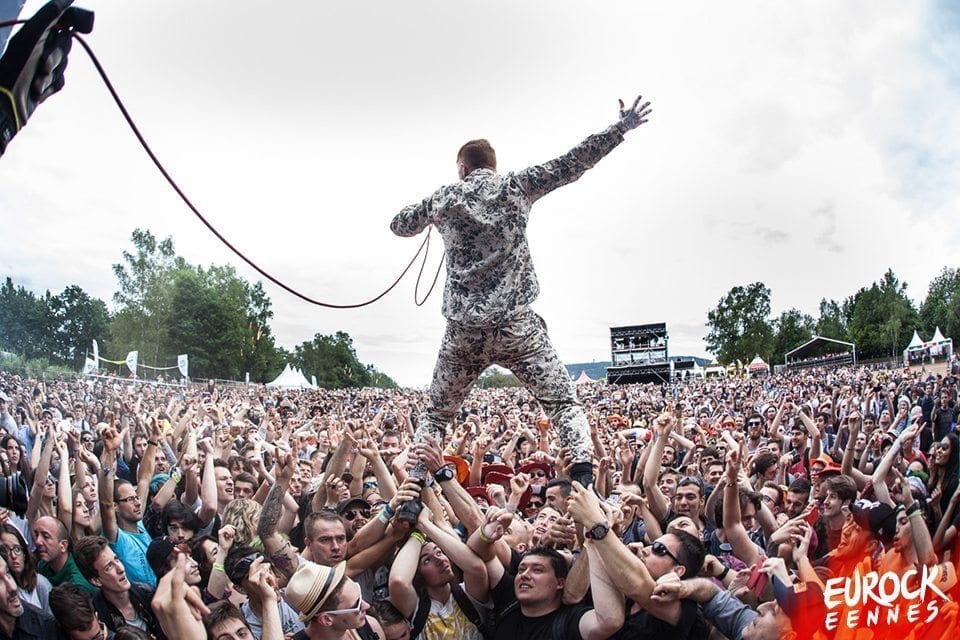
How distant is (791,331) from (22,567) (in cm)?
741

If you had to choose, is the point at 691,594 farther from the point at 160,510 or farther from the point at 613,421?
the point at 613,421

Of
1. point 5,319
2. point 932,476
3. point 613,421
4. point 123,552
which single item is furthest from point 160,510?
point 613,421

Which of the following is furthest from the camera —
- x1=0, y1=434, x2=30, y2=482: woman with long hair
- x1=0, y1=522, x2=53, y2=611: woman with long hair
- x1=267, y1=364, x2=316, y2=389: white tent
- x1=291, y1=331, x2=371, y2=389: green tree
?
x1=267, y1=364, x2=316, y2=389: white tent

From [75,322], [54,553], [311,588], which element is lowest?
[54,553]

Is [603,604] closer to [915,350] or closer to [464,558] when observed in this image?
[464,558]

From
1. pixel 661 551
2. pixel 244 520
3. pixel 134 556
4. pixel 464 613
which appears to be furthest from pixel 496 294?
pixel 134 556

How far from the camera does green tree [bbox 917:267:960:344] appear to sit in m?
4.15

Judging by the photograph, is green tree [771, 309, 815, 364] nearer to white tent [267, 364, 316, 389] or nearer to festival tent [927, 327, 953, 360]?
festival tent [927, 327, 953, 360]

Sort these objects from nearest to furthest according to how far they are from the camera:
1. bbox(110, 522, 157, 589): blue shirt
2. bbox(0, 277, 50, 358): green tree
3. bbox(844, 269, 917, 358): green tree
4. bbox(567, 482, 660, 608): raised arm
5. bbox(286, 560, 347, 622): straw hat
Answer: bbox(567, 482, 660, 608): raised arm, bbox(286, 560, 347, 622): straw hat, bbox(110, 522, 157, 589): blue shirt, bbox(0, 277, 50, 358): green tree, bbox(844, 269, 917, 358): green tree

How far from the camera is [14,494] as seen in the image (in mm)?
5414

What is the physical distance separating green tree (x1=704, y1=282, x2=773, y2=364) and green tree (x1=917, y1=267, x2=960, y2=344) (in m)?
0.98

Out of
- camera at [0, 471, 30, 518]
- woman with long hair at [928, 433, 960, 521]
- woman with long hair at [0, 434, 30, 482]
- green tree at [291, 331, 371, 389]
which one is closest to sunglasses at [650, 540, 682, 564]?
woman with long hair at [928, 433, 960, 521]

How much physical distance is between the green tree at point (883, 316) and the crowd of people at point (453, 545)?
0.69 m

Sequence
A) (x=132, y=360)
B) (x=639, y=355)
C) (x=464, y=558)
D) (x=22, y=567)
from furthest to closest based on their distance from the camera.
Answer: (x=639, y=355), (x=132, y=360), (x=22, y=567), (x=464, y=558)
